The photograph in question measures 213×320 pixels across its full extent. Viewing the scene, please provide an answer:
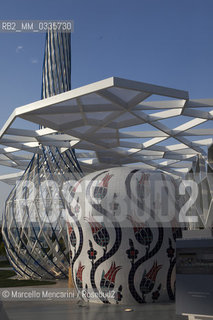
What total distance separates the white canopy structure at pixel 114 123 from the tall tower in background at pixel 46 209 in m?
1.08

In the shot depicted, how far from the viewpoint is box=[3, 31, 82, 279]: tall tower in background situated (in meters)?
15.6

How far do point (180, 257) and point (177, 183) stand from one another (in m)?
3.73

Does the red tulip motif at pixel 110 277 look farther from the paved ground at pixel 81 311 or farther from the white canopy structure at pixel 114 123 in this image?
the white canopy structure at pixel 114 123

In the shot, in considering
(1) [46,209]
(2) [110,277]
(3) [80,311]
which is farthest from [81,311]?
(1) [46,209]

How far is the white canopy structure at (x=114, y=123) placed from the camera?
11.1 m

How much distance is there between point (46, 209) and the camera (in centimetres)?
1580

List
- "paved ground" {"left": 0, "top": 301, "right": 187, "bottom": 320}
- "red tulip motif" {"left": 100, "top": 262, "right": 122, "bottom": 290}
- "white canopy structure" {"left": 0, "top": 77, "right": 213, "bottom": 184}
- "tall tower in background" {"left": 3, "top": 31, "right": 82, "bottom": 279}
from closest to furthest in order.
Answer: "paved ground" {"left": 0, "top": 301, "right": 187, "bottom": 320}, "red tulip motif" {"left": 100, "top": 262, "right": 122, "bottom": 290}, "white canopy structure" {"left": 0, "top": 77, "right": 213, "bottom": 184}, "tall tower in background" {"left": 3, "top": 31, "right": 82, "bottom": 279}

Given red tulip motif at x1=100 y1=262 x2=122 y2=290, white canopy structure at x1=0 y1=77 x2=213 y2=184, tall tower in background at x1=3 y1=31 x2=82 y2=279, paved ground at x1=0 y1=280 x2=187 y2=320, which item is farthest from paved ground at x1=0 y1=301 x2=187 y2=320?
white canopy structure at x1=0 y1=77 x2=213 y2=184

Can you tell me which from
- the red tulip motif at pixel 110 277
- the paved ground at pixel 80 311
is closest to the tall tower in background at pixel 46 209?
the red tulip motif at pixel 110 277

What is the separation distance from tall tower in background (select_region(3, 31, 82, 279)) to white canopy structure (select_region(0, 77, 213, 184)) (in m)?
1.08

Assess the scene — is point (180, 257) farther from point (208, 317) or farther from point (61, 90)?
point (61, 90)

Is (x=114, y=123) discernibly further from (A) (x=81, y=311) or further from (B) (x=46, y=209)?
(A) (x=81, y=311)

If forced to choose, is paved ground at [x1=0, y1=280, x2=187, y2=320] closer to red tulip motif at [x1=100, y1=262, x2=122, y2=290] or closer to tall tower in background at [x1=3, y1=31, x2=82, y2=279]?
red tulip motif at [x1=100, y1=262, x2=122, y2=290]

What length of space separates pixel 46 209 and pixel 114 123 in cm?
415
